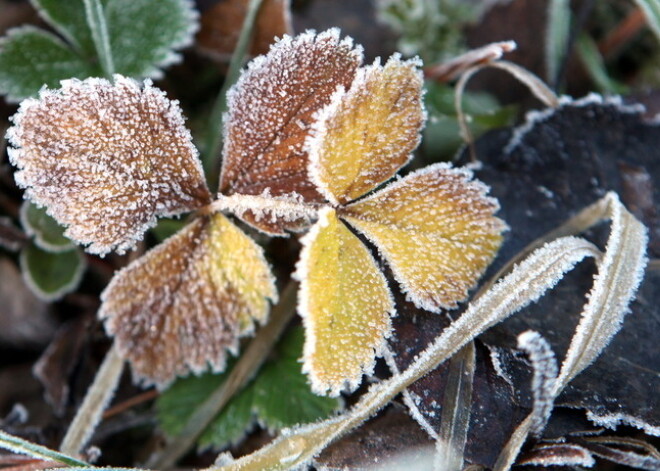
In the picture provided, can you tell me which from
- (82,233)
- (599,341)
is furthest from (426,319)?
(82,233)

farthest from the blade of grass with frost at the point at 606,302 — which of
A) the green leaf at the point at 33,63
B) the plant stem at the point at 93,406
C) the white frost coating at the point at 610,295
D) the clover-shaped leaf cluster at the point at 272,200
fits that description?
the green leaf at the point at 33,63

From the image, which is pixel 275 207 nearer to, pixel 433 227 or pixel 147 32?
pixel 433 227

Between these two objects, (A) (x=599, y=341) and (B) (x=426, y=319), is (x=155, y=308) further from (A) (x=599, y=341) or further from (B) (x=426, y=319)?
(A) (x=599, y=341)

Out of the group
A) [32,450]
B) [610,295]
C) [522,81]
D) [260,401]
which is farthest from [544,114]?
[32,450]

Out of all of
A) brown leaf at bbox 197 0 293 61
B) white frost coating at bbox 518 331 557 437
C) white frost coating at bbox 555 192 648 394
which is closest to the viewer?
white frost coating at bbox 518 331 557 437

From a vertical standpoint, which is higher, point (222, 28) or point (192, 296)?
point (222, 28)

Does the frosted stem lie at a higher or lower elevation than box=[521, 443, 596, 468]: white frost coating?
higher

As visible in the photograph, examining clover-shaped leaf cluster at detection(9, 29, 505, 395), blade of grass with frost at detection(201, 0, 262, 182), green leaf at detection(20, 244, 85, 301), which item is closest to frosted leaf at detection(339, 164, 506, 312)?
clover-shaped leaf cluster at detection(9, 29, 505, 395)

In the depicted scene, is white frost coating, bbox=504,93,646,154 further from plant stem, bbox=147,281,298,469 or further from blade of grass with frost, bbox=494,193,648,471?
plant stem, bbox=147,281,298,469

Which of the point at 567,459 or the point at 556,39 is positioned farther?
the point at 556,39
